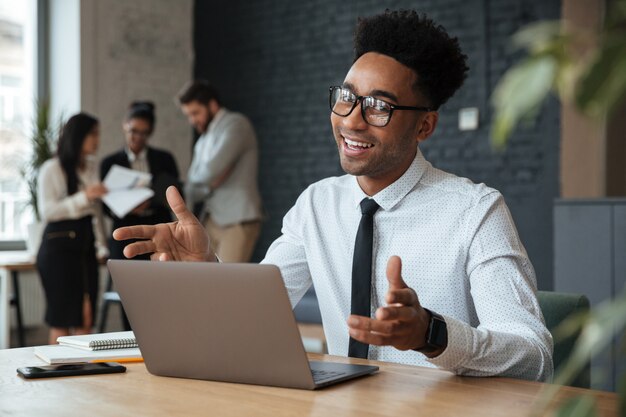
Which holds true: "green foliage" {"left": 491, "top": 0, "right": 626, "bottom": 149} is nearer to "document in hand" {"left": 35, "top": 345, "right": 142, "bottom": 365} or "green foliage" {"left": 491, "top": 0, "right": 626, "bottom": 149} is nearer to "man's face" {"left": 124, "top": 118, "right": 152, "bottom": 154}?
"document in hand" {"left": 35, "top": 345, "right": 142, "bottom": 365}

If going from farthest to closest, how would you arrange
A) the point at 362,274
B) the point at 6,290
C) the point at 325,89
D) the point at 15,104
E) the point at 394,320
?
the point at 325,89 < the point at 15,104 < the point at 6,290 < the point at 362,274 < the point at 394,320

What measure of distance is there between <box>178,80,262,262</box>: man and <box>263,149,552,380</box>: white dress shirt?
9.21ft

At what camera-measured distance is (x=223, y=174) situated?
15.2ft

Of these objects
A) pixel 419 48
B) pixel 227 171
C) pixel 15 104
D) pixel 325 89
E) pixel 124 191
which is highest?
pixel 325 89

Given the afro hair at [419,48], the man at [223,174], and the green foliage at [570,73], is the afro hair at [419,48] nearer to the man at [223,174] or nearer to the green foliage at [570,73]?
the green foliage at [570,73]

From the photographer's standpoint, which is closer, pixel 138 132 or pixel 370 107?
pixel 370 107

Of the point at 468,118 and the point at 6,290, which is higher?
the point at 468,118

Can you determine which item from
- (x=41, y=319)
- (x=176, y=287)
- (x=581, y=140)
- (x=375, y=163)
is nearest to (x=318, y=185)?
(x=375, y=163)

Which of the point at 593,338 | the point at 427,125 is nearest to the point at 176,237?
the point at 427,125

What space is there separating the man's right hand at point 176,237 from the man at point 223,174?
10.2ft

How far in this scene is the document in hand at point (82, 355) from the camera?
52.7 inches

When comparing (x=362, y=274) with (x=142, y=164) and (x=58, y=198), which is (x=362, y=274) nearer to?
(x=58, y=198)

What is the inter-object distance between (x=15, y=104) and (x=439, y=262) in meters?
5.01

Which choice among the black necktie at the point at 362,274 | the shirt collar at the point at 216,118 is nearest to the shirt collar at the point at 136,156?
the shirt collar at the point at 216,118
